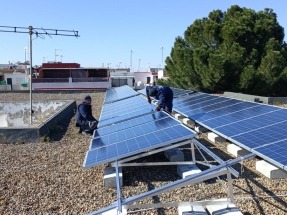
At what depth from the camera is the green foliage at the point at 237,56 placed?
23.2 metres

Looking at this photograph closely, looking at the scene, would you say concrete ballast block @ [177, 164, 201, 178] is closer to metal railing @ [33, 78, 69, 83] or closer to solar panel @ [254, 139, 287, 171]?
solar panel @ [254, 139, 287, 171]

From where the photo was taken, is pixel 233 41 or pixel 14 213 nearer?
pixel 14 213

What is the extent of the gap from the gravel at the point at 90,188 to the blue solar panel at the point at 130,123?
87 cm

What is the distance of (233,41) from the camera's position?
24828 millimetres

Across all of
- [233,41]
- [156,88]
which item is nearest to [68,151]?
[156,88]

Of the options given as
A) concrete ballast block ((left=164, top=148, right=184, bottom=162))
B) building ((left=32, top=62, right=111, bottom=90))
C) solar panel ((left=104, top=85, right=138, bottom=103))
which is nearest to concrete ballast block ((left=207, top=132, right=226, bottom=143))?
concrete ballast block ((left=164, top=148, right=184, bottom=162))

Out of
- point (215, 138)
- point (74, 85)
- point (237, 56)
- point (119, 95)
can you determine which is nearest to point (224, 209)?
point (215, 138)

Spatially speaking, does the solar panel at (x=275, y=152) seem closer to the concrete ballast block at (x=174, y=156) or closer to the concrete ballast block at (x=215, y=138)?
the concrete ballast block at (x=174, y=156)

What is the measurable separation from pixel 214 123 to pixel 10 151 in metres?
5.74

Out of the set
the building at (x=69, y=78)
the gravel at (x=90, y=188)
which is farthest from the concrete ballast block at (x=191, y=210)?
the building at (x=69, y=78)

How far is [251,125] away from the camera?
7.61 meters

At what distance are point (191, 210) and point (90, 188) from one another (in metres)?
2.35

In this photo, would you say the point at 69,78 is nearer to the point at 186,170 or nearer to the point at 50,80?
the point at 50,80

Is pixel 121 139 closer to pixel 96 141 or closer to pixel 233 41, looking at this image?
pixel 96 141
